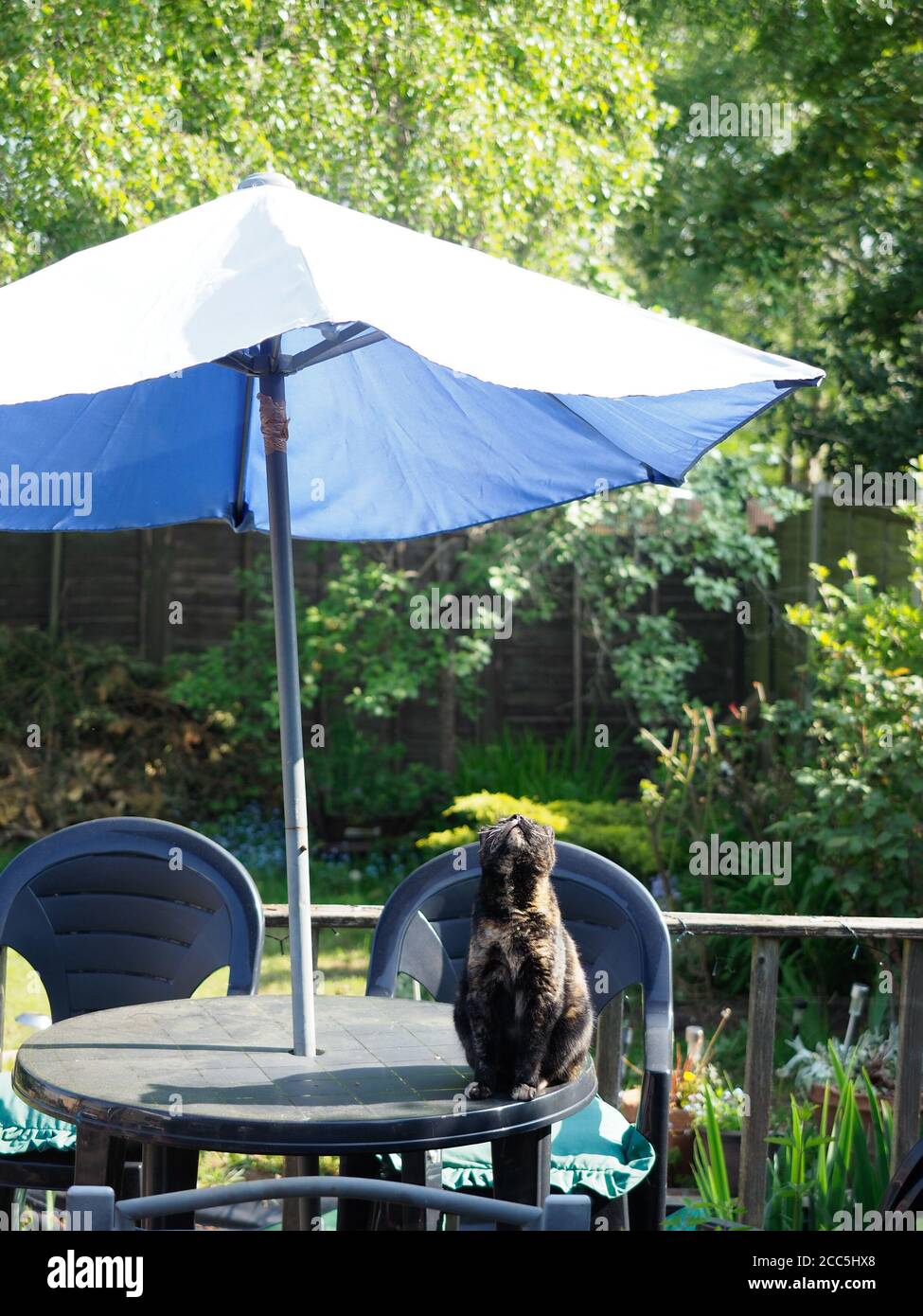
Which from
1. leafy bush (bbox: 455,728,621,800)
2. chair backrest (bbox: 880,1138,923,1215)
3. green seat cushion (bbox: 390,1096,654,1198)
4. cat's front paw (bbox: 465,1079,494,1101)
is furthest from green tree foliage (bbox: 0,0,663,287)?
chair backrest (bbox: 880,1138,923,1215)

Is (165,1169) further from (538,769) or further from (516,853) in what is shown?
(538,769)

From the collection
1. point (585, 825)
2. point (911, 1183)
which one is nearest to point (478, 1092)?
point (911, 1183)

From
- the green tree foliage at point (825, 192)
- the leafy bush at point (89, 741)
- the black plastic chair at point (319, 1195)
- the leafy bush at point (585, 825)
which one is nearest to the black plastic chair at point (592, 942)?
the black plastic chair at point (319, 1195)

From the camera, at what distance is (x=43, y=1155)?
2.40m

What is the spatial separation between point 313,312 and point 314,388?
4.14 ft

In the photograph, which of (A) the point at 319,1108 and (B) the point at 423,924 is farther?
(B) the point at 423,924

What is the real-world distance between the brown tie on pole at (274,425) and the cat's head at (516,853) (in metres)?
0.81

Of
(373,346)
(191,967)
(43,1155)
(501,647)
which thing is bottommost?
(43,1155)

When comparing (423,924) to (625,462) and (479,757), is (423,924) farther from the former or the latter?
(479,757)

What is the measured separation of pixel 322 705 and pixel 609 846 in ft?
9.20

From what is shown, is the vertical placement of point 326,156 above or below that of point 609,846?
above

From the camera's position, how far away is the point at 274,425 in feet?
7.63

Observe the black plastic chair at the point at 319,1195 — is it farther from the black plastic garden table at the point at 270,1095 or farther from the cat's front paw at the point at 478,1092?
the cat's front paw at the point at 478,1092

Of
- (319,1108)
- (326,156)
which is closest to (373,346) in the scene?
(319,1108)
